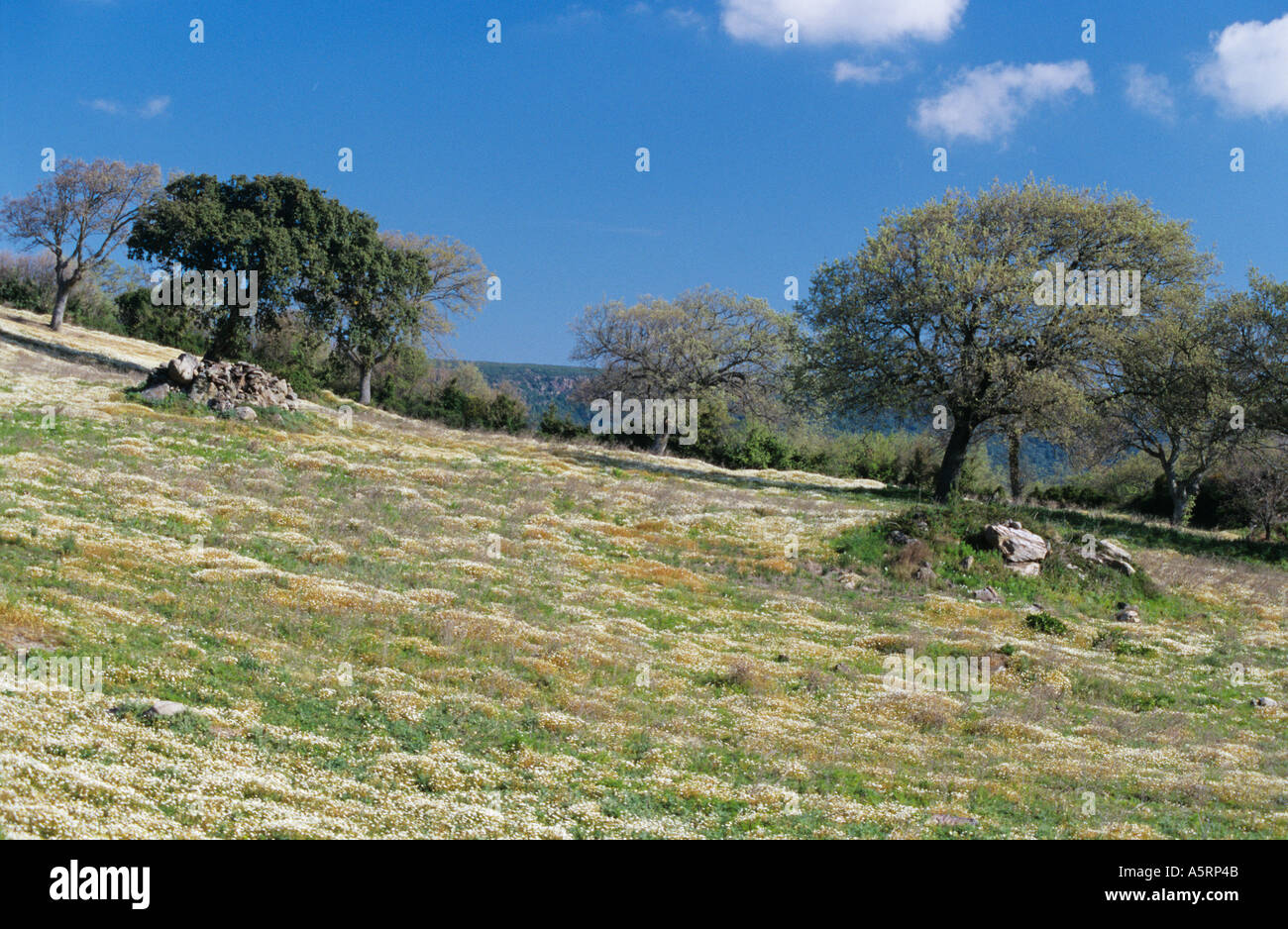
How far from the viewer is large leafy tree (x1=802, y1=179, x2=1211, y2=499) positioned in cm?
4738

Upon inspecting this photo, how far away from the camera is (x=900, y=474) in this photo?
3162 inches

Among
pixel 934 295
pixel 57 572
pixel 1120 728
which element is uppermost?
pixel 934 295

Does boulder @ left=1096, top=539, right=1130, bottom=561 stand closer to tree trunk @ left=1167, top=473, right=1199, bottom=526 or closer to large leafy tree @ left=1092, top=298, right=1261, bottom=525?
large leafy tree @ left=1092, top=298, right=1261, bottom=525

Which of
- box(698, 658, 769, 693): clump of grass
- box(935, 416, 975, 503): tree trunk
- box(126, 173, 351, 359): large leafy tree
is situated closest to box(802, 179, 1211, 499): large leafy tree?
box(935, 416, 975, 503): tree trunk

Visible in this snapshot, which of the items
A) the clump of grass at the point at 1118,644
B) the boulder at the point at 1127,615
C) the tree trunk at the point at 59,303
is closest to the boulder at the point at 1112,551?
the boulder at the point at 1127,615

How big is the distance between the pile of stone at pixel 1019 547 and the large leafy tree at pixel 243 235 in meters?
52.9

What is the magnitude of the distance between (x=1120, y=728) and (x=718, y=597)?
467 inches

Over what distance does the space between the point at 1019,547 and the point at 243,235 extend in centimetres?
5428

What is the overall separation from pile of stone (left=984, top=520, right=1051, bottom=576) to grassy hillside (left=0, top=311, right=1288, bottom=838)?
0.88 m

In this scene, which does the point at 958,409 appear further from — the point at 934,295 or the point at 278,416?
the point at 278,416

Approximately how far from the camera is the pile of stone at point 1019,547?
32125mm

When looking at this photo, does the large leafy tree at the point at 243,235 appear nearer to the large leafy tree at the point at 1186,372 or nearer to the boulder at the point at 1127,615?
the large leafy tree at the point at 1186,372
